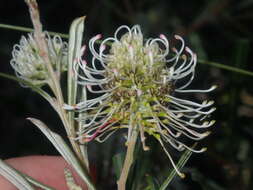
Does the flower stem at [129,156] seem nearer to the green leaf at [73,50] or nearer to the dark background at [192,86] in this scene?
the green leaf at [73,50]

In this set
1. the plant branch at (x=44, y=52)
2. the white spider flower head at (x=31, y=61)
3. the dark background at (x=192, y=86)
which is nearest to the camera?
the plant branch at (x=44, y=52)

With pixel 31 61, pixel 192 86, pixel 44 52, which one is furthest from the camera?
pixel 192 86

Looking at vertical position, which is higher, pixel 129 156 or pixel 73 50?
pixel 73 50

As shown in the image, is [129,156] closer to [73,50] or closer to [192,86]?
[73,50]

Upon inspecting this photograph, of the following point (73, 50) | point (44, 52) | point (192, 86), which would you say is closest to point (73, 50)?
point (73, 50)

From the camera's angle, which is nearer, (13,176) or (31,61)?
(13,176)

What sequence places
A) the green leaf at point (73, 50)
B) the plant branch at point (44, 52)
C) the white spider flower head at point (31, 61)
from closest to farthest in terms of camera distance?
the plant branch at point (44, 52) → the green leaf at point (73, 50) → the white spider flower head at point (31, 61)

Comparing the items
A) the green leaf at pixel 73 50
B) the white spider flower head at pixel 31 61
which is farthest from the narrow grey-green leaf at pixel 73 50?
the white spider flower head at pixel 31 61

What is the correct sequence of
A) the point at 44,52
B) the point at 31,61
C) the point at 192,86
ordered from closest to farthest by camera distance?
1. the point at 44,52
2. the point at 31,61
3. the point at 192,86

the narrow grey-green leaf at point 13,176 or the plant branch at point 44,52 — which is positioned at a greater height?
the plant branch at point 44,52
